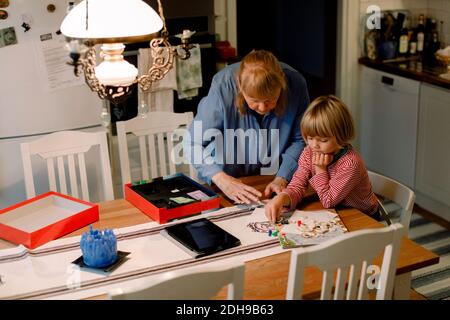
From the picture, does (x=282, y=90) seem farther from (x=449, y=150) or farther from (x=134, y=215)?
(x=449, y=150)

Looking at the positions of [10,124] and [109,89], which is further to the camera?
[10,124]

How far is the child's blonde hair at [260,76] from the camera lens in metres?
2.37

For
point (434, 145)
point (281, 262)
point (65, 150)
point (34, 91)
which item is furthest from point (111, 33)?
point (434, 145)

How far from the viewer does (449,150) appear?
Answer: 150 inches

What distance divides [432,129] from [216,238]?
84.6 inches

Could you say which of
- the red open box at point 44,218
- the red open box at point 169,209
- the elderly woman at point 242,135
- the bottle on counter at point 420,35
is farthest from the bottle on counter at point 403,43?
the red open box at point 44,218

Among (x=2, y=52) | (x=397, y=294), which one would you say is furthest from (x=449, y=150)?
(x=2, y=52)

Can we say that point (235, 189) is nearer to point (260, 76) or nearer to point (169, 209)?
point (169, 209)

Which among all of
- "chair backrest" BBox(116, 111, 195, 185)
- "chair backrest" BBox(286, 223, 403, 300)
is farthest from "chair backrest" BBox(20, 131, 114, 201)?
"chair backrest" BBox(286, 223, 403, 300)

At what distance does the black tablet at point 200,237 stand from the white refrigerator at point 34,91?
1337 millimetres

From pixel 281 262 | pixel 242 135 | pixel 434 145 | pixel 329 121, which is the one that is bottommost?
pixel 434 145

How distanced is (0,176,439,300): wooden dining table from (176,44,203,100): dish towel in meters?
1.66

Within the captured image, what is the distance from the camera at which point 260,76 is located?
2.36 m

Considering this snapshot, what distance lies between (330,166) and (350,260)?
73 cm
